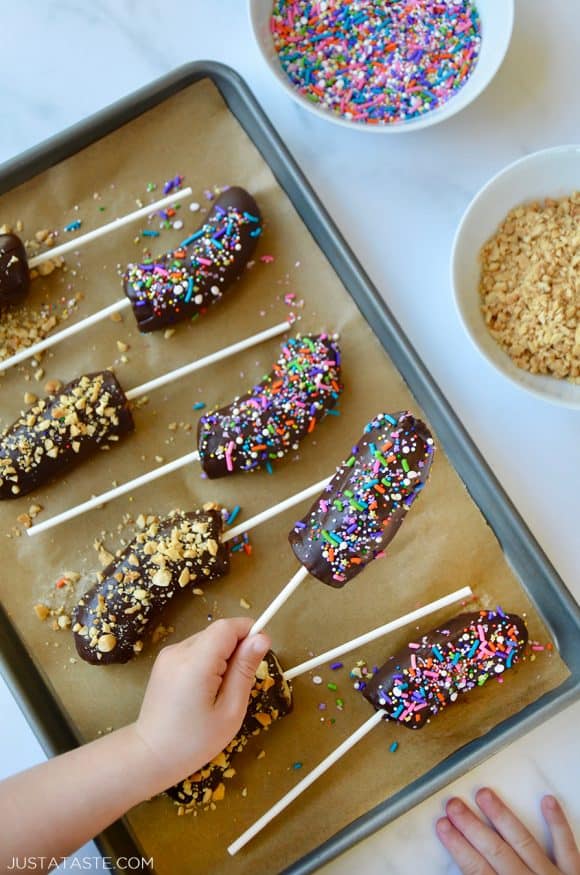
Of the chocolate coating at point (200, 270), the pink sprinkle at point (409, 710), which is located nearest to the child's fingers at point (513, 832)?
the pink sprinkle at point (409, 710)

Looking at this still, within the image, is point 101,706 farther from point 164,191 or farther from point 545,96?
point 545,96

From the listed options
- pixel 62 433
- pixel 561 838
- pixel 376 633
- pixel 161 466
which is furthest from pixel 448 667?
pixel 62 433

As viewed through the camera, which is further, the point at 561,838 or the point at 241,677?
Result: the point at 561,838

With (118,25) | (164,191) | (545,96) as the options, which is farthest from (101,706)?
(545,96)

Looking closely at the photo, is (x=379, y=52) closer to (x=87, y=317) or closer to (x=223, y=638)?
(x=87, y=317)

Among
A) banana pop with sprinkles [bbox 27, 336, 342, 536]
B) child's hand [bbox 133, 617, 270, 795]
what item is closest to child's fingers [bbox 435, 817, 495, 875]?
child's hand [bbox 133, 617, 270, 795]

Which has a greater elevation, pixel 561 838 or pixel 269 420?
pixel 269 420

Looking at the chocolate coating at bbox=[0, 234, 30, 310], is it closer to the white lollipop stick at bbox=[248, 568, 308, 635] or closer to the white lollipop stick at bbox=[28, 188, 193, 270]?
the white lollipop stick at bbox=[28, 188, 193, 270]
